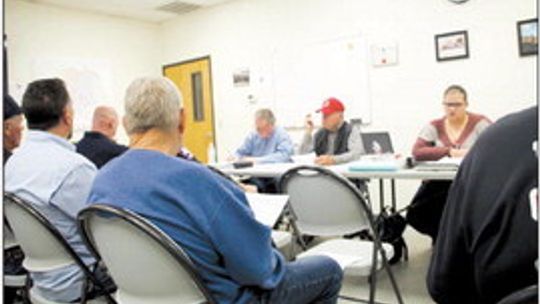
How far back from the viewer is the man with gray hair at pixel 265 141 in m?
4.18

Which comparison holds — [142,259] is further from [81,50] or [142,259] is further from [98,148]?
[81,50]

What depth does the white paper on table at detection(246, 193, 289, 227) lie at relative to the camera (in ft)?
5.43

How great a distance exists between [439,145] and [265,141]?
153 centimetres

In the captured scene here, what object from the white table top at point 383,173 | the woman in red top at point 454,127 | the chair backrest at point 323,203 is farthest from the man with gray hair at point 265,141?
the chair backrest at point 323,203

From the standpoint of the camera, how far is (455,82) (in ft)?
15.1

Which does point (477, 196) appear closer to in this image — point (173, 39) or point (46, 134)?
point (46, 134)

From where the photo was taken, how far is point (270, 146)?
14.0 ft

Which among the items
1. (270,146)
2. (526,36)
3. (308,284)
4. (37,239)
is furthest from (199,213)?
(526,36)

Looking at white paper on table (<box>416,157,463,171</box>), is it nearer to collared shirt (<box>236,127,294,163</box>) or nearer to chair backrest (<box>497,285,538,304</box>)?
collared shirt (<box>236,127,294,163</box>)

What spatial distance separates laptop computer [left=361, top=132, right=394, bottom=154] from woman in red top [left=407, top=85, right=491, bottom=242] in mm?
331

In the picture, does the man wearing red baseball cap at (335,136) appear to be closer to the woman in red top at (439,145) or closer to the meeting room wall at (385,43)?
the woman in red top at (439,145)

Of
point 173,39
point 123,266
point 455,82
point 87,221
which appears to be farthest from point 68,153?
point 173,39

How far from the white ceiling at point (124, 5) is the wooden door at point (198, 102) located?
2.42ft

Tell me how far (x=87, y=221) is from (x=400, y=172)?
66.0 inches
